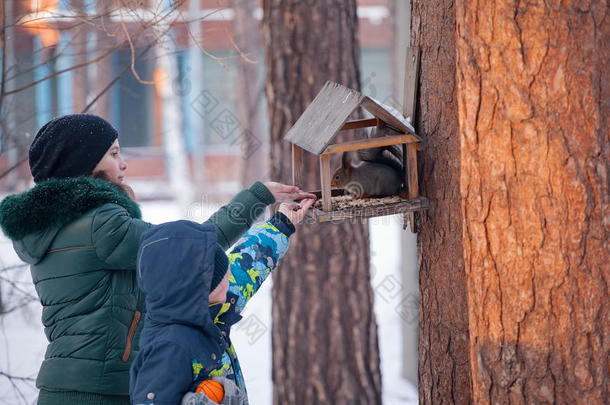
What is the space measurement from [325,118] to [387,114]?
0.21 m

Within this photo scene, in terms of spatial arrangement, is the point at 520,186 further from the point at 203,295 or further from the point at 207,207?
the point at 207,207

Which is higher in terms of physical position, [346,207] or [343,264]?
[346,207]

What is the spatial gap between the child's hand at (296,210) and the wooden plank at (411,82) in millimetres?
457

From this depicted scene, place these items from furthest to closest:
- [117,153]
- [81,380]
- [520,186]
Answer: [117,153] → [81,380] → [520,186]

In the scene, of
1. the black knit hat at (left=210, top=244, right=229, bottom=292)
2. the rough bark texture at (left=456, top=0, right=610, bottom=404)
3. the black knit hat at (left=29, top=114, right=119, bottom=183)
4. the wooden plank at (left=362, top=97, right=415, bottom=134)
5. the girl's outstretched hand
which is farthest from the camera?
the girl's outstretched hand

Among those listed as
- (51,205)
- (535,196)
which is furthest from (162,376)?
(535,196)

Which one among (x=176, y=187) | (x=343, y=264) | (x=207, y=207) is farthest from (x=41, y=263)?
(x=176, y=187)

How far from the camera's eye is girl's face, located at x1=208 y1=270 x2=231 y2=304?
6.73 ft

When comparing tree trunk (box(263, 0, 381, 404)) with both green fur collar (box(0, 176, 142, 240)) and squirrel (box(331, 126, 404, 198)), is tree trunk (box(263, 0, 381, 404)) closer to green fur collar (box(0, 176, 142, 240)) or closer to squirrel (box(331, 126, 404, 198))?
squirrel (box(331, 126, 404, 198))

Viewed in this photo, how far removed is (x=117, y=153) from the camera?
2.46m

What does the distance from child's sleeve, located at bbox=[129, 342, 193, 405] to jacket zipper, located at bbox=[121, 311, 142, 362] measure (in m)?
0.32

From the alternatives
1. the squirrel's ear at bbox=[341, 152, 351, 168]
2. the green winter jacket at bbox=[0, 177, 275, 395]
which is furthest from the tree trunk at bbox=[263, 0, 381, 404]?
the green winter jacket at bbox=[0, 177, 275, 395]

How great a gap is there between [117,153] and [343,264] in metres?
2.22

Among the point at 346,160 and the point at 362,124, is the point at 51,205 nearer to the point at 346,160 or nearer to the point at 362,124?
the point at 346,160
